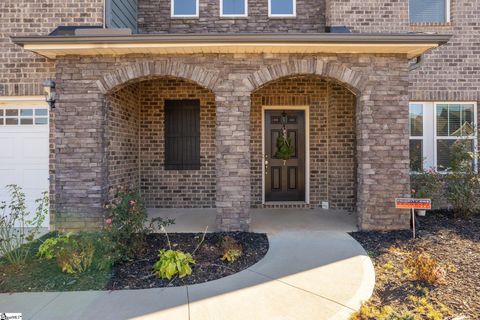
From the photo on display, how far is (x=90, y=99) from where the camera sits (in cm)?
576

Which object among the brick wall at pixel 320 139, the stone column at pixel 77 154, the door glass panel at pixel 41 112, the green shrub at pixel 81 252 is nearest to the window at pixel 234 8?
the brick wall at pixel 320 139

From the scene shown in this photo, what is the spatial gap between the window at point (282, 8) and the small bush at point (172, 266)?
6360 millimetres

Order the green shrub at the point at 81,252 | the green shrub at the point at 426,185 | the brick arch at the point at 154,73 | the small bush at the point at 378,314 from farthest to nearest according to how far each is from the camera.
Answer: the green shrub at the point at 426,185 → the brick arch at the point at 154,73 → the green shrub at the point at 81,252 → the small bush at the point at 378,314

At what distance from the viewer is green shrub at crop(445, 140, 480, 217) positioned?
6.73 m

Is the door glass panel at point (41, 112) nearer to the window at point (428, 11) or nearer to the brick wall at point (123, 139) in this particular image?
the brick wall at point (123, 139)

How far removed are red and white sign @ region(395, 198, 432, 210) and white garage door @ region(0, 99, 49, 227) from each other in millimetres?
6525

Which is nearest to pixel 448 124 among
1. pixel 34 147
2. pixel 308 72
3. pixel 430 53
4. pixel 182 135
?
pixel 430 53

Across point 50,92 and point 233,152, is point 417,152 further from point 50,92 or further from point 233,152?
point 50,92

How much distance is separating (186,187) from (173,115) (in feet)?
5.90

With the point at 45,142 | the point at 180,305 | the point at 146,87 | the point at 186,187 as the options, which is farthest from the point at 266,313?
the point at 146,87

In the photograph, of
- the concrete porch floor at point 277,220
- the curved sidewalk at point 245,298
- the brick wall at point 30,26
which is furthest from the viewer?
the brick wall at point 30,26

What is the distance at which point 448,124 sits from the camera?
7703mm

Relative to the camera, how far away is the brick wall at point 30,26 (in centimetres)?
643

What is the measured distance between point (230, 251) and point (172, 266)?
2.85 feet
